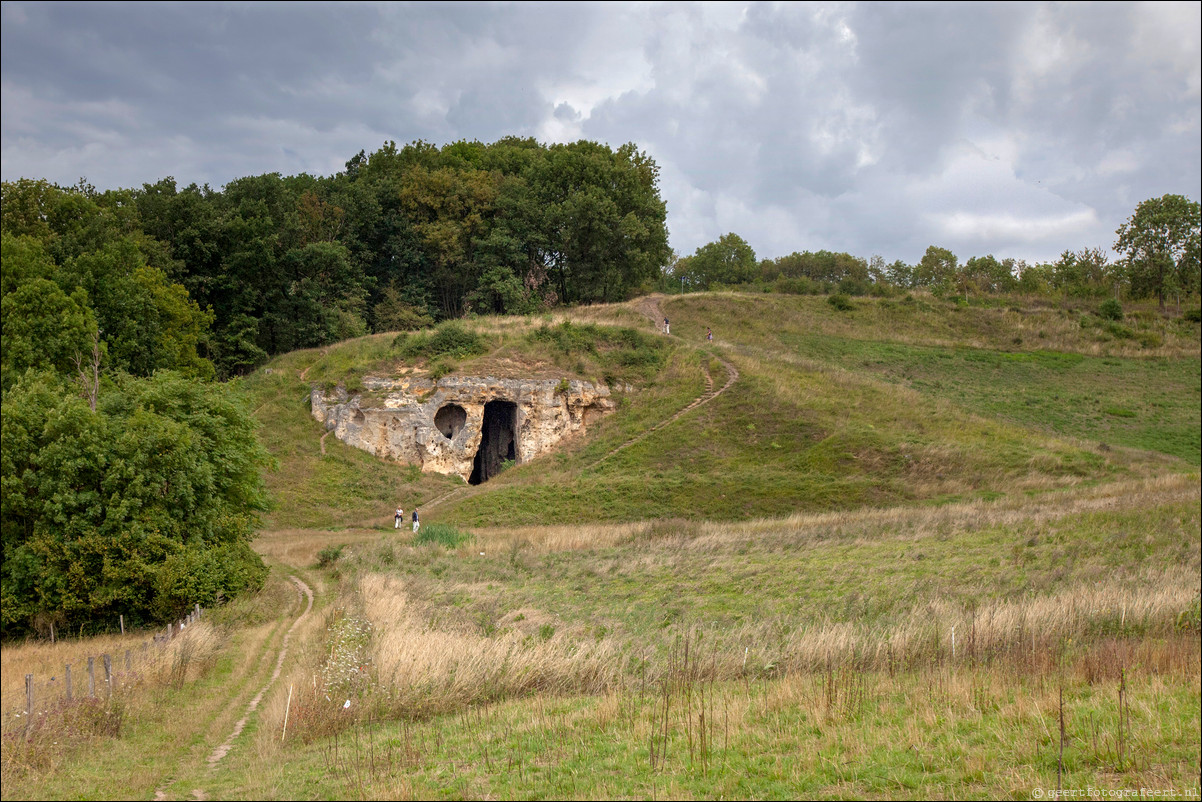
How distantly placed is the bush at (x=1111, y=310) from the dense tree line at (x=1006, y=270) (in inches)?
270

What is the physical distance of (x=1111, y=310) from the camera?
65.7 m

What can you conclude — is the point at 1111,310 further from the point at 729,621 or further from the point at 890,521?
the point at 729,621

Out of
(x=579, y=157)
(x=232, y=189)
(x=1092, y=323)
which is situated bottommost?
(x=1092, y=323)

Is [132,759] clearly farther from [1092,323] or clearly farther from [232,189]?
[1092,323]

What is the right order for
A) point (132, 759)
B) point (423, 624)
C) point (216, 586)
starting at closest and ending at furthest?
point (132, 759) → point (423, 624) → point (216, 586)

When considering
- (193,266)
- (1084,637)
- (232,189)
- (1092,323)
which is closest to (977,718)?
(1084,637)

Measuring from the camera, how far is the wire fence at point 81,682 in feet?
31.1

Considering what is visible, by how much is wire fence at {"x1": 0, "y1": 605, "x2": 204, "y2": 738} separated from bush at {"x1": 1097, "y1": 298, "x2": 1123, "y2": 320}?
75.3 meters

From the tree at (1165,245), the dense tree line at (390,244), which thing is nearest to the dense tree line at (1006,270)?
the tree at (1165,245)

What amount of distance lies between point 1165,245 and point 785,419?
53.6m

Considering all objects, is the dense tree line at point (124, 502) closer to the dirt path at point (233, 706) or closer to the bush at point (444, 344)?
the dirt path at point (233, 706)

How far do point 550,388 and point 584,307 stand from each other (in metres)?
15.0

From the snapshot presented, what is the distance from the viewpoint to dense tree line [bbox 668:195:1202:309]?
68.4 m

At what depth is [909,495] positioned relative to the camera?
32344 millimetres
